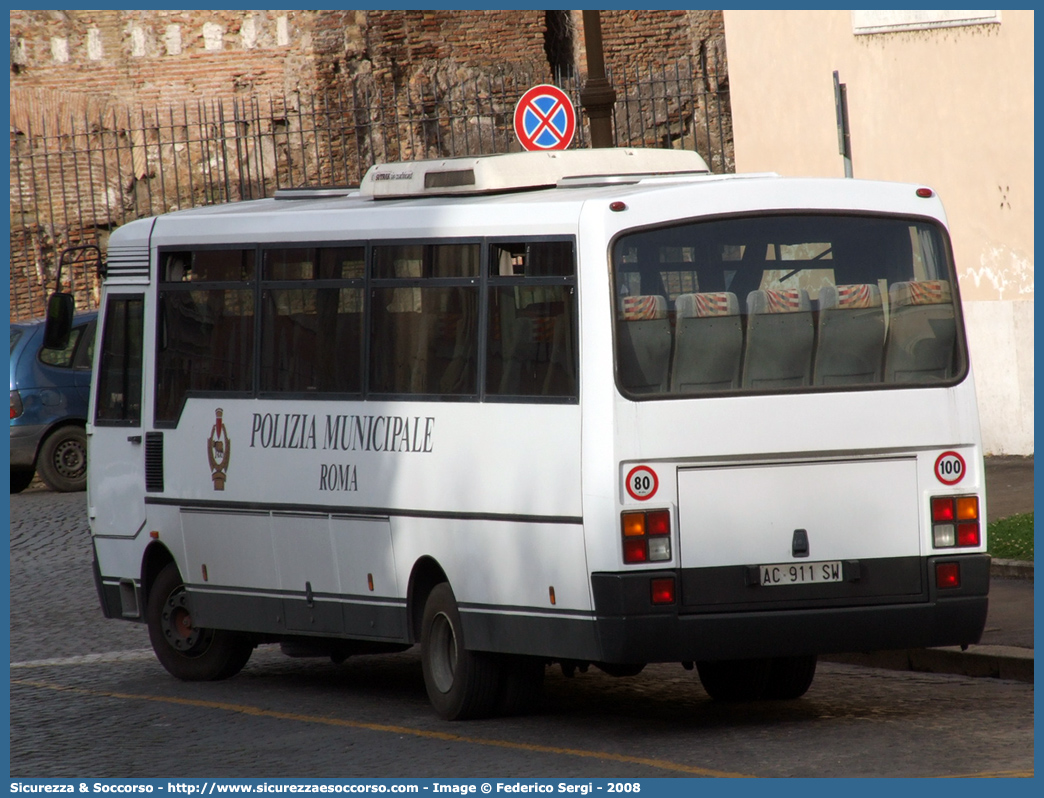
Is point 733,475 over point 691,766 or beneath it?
over

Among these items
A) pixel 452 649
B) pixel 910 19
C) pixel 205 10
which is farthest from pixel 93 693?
pixel 205 10

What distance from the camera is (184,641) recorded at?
433 inches

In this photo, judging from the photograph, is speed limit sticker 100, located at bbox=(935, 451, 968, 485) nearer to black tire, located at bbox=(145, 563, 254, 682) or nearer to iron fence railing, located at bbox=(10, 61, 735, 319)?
black tire, located at bbox=(145, 563, 254, 682)

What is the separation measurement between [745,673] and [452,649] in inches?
57.1

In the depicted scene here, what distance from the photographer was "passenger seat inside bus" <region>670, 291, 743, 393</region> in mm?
8469

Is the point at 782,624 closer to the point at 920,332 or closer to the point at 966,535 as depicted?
the point at 966,535

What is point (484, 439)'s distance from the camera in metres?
8.95

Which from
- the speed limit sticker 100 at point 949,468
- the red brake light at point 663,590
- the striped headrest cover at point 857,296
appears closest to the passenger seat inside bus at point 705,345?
the striped headrest cover at point 857,296

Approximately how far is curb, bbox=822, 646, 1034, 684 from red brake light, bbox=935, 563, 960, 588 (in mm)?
1352

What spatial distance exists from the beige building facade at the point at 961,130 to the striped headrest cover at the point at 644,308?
1030 cm

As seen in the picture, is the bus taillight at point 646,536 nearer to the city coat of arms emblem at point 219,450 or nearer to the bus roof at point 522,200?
the bus roof at point 522,200

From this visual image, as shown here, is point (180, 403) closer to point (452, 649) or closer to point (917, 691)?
point (452, 649)

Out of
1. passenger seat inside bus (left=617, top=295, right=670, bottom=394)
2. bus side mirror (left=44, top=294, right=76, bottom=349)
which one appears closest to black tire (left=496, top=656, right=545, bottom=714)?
passenger seat inside bus (left=617, top=295, right=670, bottom=394)

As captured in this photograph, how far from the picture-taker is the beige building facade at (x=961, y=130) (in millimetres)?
18109
